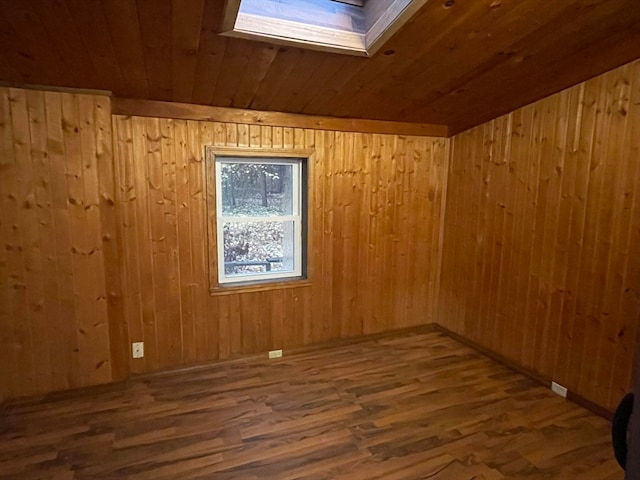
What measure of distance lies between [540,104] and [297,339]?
2.74 meters

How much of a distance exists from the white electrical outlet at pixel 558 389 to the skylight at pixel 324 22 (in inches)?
105

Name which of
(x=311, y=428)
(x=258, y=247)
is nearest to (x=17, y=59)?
(x=258, y=247)

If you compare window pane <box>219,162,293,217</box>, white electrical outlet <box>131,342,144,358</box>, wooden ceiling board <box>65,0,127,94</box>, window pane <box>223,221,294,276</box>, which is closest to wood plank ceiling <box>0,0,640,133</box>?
wooden ceiling board <box>65,0,127,94</box>

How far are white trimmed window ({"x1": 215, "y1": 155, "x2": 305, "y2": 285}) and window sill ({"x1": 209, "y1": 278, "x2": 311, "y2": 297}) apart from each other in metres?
0.07

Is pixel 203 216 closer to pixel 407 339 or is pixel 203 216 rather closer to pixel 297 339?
pixel 297 339

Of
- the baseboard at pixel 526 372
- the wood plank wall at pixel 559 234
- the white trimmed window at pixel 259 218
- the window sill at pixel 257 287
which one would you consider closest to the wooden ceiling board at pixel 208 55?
the white trimmed window at pixel 259 218

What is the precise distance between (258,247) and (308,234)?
18.0 inches

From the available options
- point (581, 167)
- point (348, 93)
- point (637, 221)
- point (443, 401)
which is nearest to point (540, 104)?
point (581, 167)

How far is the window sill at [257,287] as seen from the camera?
10.4 ft

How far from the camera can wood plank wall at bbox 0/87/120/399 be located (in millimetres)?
2424

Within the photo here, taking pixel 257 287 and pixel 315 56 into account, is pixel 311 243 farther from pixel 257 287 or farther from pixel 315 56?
pixel 315 56

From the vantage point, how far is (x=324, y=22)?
2.15 m

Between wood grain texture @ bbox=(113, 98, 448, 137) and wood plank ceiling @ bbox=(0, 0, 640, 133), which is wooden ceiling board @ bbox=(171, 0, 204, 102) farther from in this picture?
wood grain texture @ bbox=(113, 98, 448, 137)

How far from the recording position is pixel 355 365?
330 centimetres
